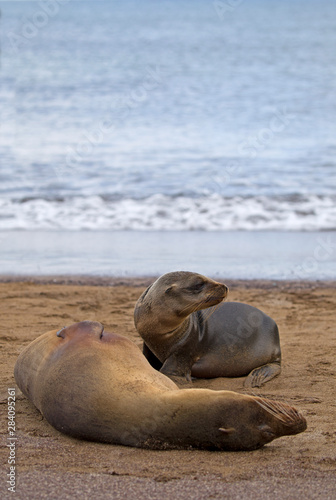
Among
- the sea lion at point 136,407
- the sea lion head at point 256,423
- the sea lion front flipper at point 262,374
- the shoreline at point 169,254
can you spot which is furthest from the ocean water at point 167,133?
the sea lion head at point 256,423

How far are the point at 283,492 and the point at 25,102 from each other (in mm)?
24224

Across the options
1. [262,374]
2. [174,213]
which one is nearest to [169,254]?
[174,213]

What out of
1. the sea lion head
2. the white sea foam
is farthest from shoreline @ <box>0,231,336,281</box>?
the sea lion head

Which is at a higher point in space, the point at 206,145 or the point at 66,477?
the point at 66,477

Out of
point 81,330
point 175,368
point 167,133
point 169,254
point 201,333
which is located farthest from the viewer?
point 167,133

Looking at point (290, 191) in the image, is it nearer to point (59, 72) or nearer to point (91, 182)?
point (91, 182)

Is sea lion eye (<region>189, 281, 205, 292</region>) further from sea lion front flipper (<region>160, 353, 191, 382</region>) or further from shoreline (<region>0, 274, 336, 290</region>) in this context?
shoreline (<region>0, 274, 336, 290</region>)

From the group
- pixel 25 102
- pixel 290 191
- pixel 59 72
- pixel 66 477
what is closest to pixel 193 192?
pixel 290 191

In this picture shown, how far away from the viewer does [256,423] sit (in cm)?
300

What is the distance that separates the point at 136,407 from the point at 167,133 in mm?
18122

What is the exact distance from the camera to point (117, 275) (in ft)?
25.1

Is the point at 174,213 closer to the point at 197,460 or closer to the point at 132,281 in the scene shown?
the point at 132,281

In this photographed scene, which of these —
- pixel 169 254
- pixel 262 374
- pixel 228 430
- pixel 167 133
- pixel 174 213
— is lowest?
pixel 167 133

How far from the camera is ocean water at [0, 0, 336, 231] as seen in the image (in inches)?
462
